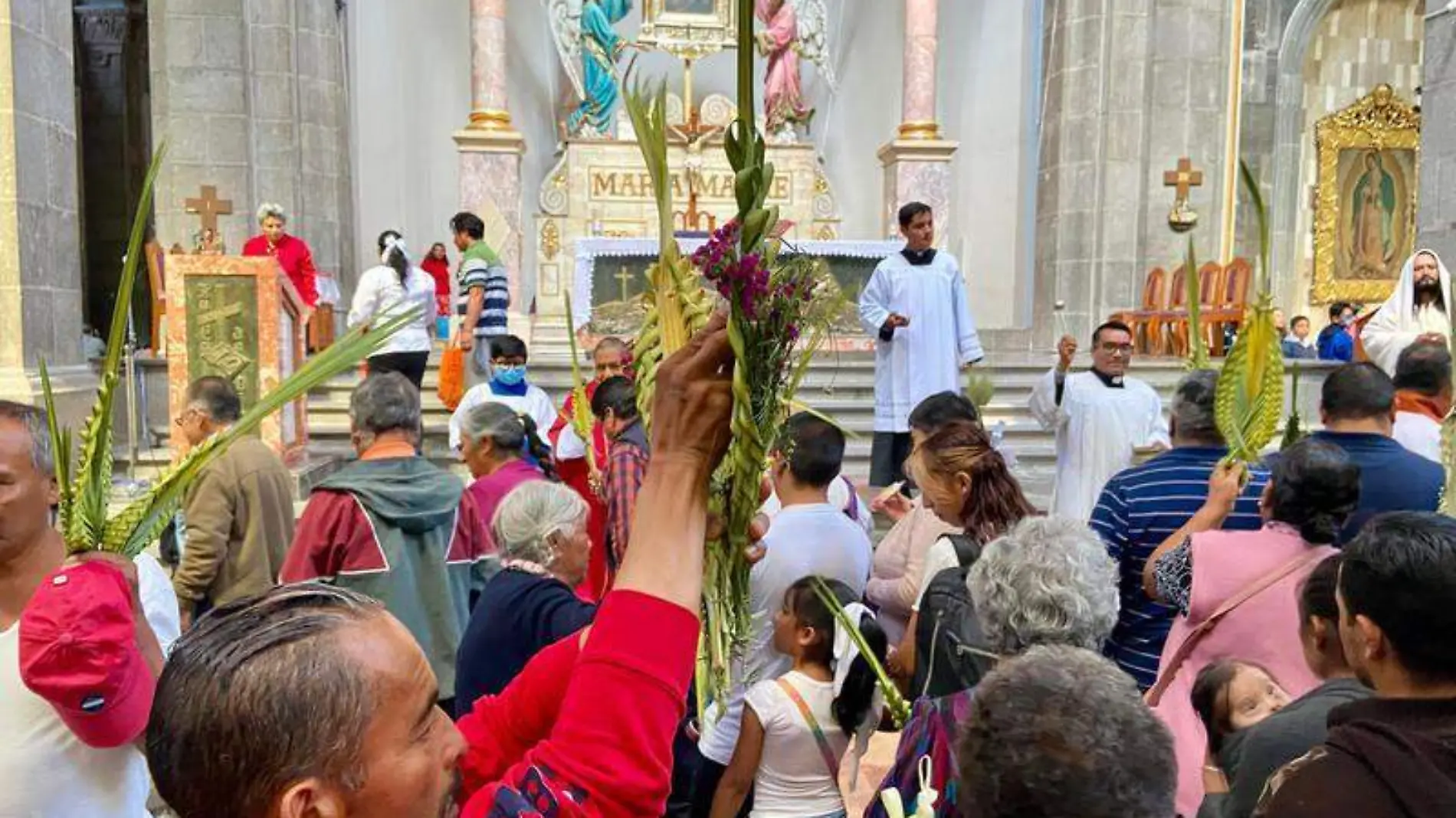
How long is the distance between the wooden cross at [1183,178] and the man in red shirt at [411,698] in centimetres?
1168

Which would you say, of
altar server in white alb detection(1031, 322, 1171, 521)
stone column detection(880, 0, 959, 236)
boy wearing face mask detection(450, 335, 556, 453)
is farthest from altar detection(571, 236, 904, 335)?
altar server in white alb detection(1031, 322, 1171, 521)

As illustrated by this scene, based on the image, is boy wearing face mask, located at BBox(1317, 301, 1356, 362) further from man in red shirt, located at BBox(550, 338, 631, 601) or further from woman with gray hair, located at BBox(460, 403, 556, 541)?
woman with gray hair, located at BBox(460, 403, 556, 541)

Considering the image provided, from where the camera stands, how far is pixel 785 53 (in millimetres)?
13789

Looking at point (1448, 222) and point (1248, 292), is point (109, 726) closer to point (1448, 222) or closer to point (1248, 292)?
point (1448, 222)

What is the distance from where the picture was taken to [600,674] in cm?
99

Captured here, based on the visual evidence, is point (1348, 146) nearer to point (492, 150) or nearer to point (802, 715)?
point (492, 150)

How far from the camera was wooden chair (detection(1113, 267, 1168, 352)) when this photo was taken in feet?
35.5

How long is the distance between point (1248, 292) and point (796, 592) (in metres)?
9.77

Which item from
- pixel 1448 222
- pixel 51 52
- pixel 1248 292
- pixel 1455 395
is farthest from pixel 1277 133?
pixel 51 52

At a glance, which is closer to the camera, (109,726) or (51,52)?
(109,726)

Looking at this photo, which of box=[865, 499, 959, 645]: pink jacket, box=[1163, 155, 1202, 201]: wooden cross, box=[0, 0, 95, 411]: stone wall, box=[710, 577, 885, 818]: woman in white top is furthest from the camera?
box=[1163, 155, 1202, 201]: wooden cross

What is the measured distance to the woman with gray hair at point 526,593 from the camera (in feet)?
8.09

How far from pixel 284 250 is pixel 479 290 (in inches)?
99.0

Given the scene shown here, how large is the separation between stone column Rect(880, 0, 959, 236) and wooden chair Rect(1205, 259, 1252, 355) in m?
3.39
